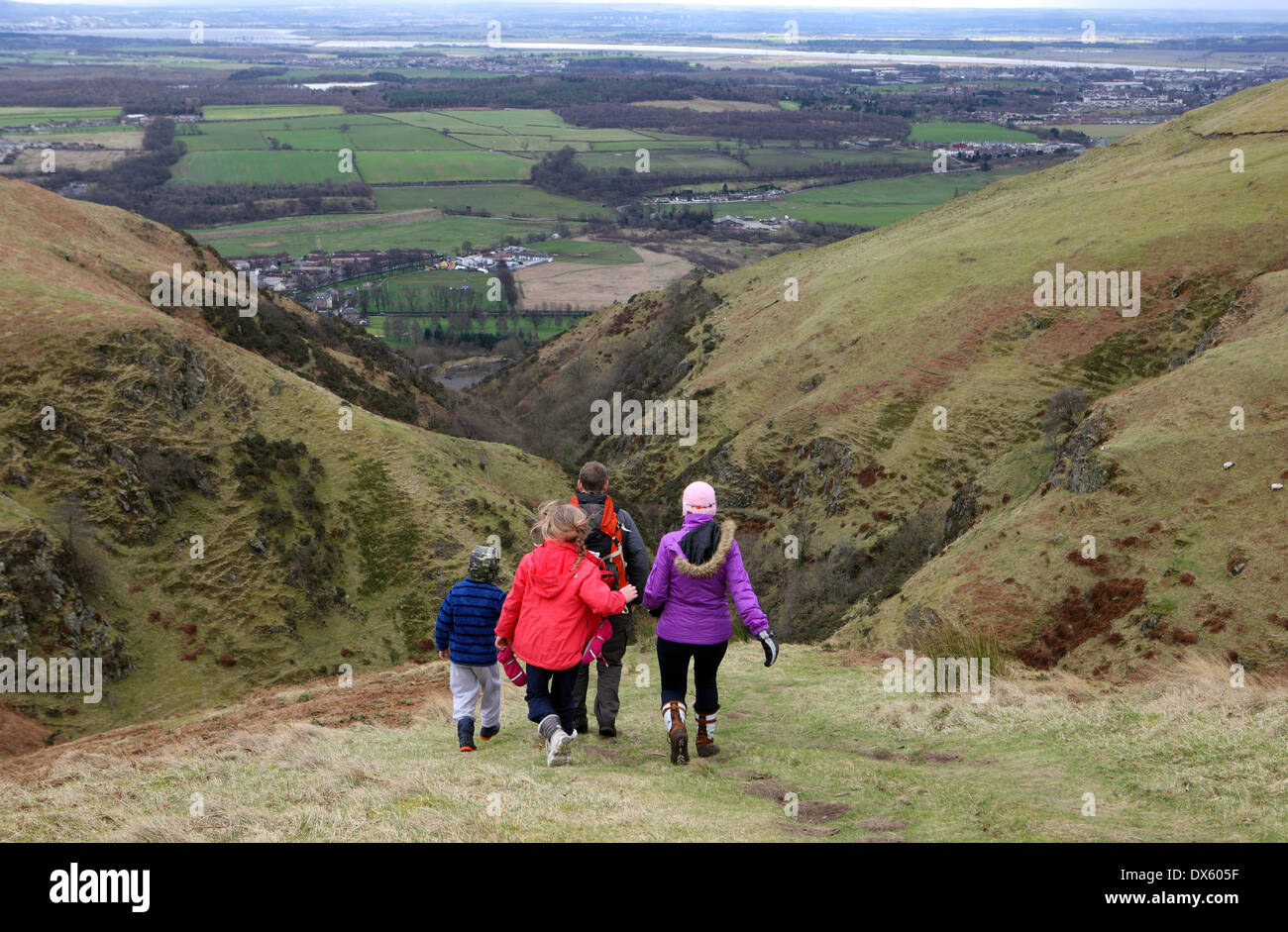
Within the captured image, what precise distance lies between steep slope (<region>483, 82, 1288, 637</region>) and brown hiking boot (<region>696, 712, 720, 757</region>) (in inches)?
896

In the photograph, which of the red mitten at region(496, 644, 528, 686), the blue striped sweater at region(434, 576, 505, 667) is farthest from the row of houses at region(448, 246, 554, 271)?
the red mitten at region(496, 644, 528, 686)

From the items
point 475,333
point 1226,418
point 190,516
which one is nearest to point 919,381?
point 1226,418

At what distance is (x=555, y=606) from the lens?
10.6 metres

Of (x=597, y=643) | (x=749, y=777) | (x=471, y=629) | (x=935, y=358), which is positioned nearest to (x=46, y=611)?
(x=471, y=629)

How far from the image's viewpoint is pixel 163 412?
40656 millimetres

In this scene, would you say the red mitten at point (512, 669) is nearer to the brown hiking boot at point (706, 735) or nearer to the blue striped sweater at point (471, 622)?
the blue striped sweater at point (471, 622)

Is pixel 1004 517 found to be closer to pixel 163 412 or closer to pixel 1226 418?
pixel 1226 418

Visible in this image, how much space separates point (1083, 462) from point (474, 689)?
23.0 meters

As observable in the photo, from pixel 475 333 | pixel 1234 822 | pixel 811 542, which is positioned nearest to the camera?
pixel 1234 822

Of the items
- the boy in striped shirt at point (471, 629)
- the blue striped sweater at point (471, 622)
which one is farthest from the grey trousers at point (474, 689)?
the blue striped sweater at point (471, 622)

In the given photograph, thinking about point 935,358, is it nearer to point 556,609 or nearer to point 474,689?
point 474,689

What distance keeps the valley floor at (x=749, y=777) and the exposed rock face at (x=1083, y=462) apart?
13.2 metres

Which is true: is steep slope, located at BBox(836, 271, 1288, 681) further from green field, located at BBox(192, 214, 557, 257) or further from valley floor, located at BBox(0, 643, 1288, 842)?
green field, located at BBox(192, 214, 557, 257)
